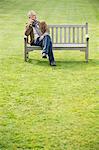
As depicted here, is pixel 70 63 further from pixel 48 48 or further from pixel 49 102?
pixel 49 102

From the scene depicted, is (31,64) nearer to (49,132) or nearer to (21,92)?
(21,92)

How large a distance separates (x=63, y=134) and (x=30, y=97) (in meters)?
2.33

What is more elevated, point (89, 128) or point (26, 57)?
point (89, 128)

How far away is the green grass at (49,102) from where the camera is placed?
7.42m

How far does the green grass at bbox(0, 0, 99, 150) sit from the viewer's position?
7.42 metres

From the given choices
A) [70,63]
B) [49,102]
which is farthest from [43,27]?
[49,102]

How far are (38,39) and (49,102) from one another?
15.4ft

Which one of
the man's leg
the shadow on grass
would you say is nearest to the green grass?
the shadow on grass

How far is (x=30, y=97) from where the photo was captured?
9852mm

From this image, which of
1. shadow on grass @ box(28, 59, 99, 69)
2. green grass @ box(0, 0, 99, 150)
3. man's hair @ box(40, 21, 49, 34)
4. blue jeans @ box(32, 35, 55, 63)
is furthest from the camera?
man's hair @ box(40, 21, 49, 34)

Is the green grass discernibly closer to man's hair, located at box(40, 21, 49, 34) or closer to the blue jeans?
the blue jeans

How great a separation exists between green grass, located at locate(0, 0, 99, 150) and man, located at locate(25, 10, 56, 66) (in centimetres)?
30

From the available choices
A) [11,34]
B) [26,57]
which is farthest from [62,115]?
[11,34]

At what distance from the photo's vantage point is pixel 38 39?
549 inches
